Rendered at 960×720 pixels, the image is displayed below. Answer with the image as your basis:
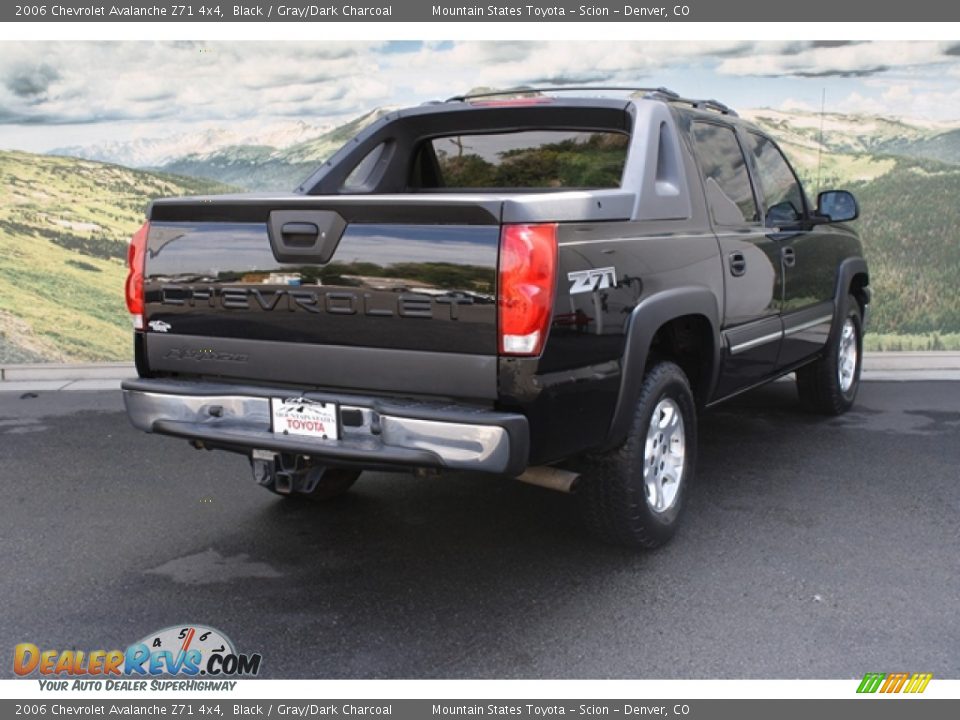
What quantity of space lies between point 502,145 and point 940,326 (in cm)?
584

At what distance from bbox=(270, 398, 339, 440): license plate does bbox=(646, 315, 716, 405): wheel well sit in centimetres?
148

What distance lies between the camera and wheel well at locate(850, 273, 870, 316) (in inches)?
Answer: 269


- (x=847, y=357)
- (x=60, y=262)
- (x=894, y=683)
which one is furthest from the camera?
(x=60, y=262)

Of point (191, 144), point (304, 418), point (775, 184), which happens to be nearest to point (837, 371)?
point (775, 184)

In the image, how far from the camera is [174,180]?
973cm

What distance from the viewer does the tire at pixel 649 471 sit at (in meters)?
3.97

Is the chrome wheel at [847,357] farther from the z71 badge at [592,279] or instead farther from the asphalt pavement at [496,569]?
the z71 badge at [592,279]

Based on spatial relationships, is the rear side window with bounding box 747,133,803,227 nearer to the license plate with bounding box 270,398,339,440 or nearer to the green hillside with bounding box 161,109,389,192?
the license plate with bounding box 270,398,339,440

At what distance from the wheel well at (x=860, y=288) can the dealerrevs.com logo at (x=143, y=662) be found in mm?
4922

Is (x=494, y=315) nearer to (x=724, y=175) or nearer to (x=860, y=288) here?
(x=724, y=175)

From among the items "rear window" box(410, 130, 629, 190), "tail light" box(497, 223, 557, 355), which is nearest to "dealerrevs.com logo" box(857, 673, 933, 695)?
"tail light" box(497, 223, 557, 355)

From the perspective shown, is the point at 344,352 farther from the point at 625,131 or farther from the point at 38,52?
the point at 38,52

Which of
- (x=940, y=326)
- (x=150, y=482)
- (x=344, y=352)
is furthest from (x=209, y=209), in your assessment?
(x=940, y=326)

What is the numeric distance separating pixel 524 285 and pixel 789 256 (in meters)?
2.70
